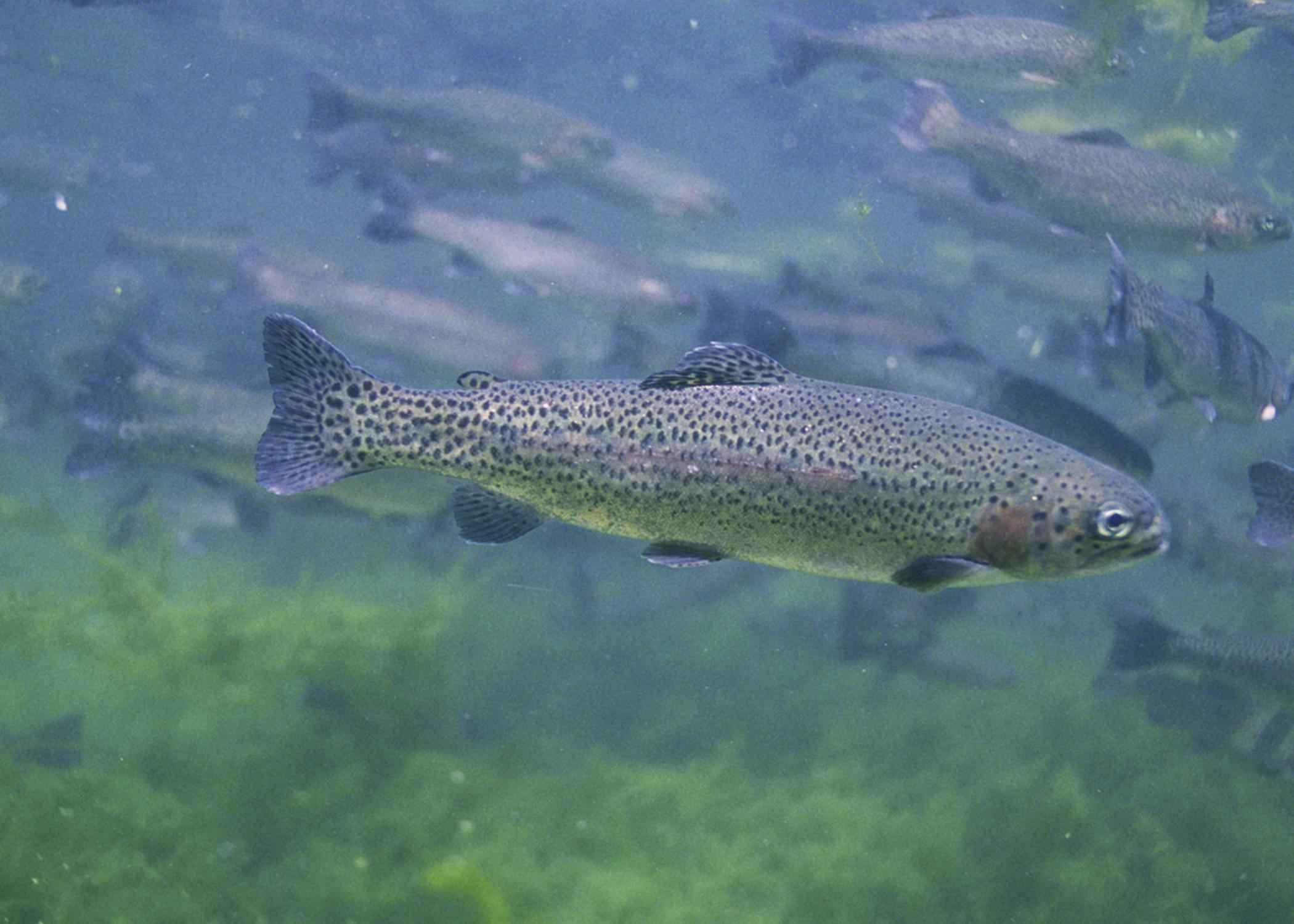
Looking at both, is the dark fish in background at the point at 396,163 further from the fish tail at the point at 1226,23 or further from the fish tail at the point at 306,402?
the fish tail at the point at 306,402

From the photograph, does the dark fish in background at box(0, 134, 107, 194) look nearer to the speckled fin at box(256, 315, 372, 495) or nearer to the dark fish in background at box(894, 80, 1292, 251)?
the dark fish in background at box(894, 80, 1292, 251)

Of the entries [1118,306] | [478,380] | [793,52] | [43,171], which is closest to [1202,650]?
[1118,306]

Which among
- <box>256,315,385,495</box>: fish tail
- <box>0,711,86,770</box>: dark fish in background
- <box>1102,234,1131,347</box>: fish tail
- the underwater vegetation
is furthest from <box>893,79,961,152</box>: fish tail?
<box>0,711,86,770</box>: dark fish in background

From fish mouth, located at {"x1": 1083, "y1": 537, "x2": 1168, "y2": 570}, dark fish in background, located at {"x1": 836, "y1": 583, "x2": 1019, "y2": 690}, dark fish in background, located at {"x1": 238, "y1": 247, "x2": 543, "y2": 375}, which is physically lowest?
dark fish in background, located at {"x1": 836, "y1": 583, "x2": 1019, "y2": 690}

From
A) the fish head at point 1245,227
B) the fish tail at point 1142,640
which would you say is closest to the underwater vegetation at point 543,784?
the fish tail at point 1142,640

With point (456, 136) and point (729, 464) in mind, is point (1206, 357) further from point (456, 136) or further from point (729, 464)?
point (456, 136)
